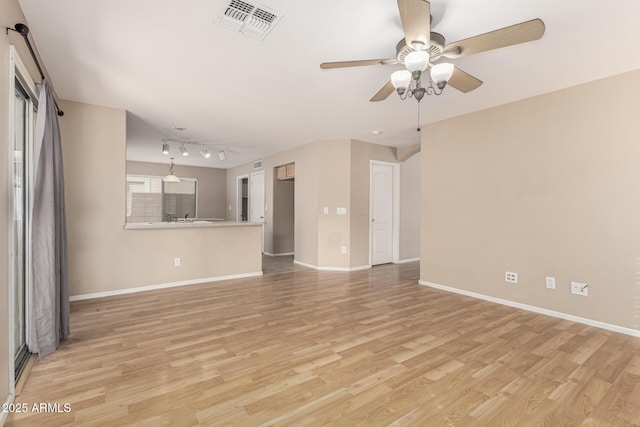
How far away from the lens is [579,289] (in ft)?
10.4

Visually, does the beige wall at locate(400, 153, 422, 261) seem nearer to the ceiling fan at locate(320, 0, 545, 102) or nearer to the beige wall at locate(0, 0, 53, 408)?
the ceiling fan at locate(320, 0, 545, 102)

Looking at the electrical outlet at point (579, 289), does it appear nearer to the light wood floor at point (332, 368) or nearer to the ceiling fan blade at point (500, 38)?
the light wood floor at point (332, 368)

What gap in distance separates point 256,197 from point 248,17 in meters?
6.05

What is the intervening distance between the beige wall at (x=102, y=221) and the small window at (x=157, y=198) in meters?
4.08

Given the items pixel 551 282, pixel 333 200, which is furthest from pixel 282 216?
pixel 551 282

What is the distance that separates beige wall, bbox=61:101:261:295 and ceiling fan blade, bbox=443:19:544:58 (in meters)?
4.09

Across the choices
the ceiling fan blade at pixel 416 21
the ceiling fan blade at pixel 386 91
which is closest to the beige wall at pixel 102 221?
the ceiling fan blade at pixel 386 91

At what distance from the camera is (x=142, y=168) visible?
27.5 feet

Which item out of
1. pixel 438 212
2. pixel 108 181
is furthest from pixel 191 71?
pixel 438 212

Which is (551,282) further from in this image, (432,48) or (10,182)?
(10,182)

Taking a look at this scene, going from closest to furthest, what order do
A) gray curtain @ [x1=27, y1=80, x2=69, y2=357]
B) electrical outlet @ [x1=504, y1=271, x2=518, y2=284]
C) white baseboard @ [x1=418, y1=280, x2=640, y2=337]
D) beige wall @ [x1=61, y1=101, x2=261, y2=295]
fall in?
gray curtain @ [x1=27, y1=80, x2=69, y2=357] → white baseboard @ [x1=418, y1=280, x2=640, y2=337] → electrical outlet @ [x1=504, y1=271, x2=518, y2=284] → beige wall @ [x1=61, y1=101, x2=261, y2=295]

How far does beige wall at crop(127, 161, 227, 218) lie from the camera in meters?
9.05

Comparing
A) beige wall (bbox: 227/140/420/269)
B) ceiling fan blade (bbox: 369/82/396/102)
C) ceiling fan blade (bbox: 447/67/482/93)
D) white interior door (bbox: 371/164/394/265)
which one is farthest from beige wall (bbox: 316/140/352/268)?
ceiling fan blade (bbox: 447/67/482/93)

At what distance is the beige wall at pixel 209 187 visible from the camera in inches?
356
